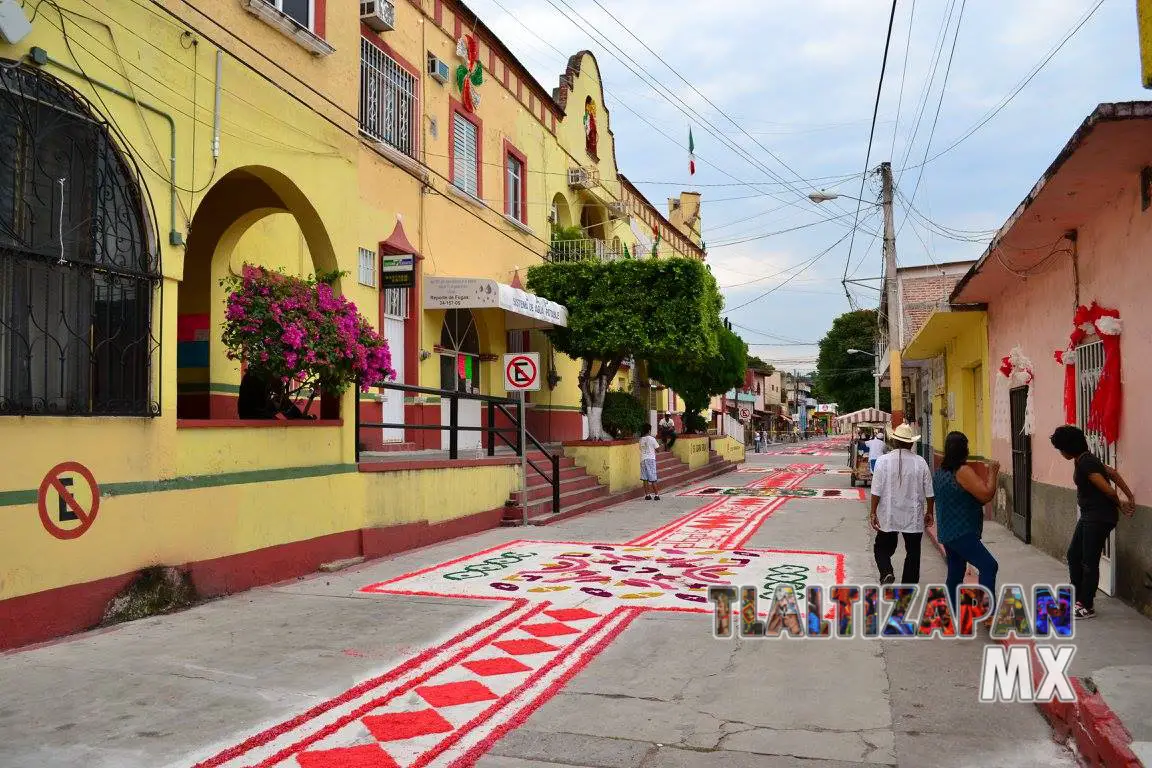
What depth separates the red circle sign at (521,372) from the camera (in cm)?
1382

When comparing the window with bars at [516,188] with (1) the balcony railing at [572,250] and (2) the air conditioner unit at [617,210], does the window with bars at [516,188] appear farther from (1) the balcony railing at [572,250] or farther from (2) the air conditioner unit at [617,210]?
(2) the air conditioner unit at [617,210]

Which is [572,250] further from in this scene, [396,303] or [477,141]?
[396,303]

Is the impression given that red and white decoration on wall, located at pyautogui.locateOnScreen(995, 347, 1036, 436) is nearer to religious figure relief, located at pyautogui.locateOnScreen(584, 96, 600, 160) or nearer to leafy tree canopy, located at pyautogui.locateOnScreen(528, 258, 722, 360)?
leafy tree canopy, located at pyautogui.locateOnScreen(528, 258, 722, 360)

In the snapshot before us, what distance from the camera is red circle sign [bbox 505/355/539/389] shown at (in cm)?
1382

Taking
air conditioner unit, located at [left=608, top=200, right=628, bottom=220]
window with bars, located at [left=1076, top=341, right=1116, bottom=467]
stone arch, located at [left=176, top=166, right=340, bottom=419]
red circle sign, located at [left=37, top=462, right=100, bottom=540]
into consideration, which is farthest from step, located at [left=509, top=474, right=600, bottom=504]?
air conditioner unit, located at [left=608, top=200, right=628, bottom=220]

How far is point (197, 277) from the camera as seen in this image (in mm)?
11344

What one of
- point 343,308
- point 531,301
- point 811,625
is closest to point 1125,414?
point 811,625

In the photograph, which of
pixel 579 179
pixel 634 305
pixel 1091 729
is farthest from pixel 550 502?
pixel 1091 729

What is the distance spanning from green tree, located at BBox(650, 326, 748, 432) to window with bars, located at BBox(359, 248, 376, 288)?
15320 mm

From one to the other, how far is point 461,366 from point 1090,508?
1267 centimetres

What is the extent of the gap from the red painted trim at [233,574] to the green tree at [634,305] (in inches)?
267

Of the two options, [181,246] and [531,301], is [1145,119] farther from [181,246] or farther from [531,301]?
[531,301]

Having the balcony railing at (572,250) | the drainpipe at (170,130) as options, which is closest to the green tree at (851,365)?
the balcony railing at (572,250)

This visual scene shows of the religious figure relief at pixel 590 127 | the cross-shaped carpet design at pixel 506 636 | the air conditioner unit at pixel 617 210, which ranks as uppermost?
the religious figure relief at pixel 590 127
